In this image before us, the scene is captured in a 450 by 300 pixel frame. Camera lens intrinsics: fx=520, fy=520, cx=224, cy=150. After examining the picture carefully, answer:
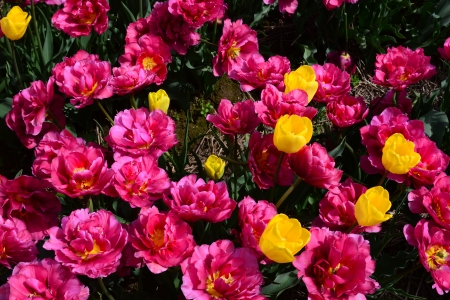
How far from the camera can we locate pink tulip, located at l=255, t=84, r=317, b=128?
1.52 m

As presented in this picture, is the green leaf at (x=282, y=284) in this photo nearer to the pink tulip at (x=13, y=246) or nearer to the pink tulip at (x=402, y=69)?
the pink tulip at (x=13, y=246)

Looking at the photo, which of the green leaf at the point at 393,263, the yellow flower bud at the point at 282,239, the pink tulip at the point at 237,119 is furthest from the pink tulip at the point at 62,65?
the green leaf at the point at 393,263

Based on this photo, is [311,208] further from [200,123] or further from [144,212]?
[144,212]

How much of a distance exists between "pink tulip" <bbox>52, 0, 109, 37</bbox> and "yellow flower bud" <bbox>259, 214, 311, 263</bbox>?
1.22 meters

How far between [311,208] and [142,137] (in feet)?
2.91

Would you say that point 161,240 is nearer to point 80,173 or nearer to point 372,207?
point 80,173

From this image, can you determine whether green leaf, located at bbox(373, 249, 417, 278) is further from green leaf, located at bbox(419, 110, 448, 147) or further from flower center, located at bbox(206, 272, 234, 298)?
flower center, located at bbox(206, 272, 234, 298)

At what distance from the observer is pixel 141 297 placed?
5.17ft

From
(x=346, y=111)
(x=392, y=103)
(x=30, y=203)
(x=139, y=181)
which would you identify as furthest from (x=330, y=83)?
(x=30, y=203)

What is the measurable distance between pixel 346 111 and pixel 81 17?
1085 millimetres

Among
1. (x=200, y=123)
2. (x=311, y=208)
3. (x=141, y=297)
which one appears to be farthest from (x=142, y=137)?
(x=200, y=123)

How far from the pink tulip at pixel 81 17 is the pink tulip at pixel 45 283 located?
1090mm

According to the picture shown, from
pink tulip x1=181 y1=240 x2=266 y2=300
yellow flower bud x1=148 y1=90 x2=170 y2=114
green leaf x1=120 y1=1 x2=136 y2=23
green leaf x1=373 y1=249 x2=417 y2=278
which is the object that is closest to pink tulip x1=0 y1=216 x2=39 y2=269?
pink tulip x1=181 y1=240 x2=266 y2=300

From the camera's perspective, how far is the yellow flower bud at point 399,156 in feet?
4.66
